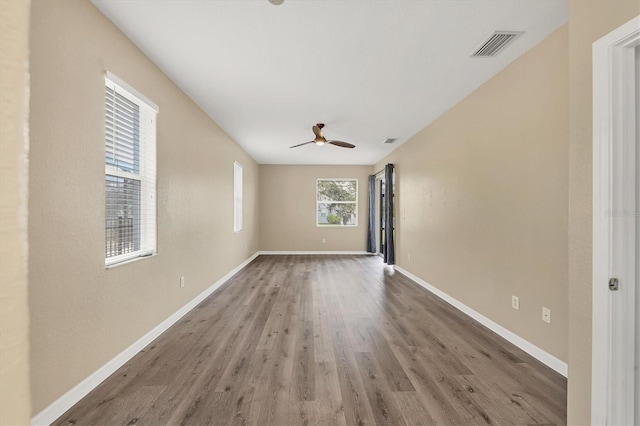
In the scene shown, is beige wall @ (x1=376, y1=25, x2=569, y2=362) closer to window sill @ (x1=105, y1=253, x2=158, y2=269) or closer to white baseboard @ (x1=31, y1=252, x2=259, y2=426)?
white baseboard @ (x1=31, y1=252, x2=259, y2=426)

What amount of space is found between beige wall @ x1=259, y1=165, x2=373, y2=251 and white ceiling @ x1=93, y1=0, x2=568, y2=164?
152 inches

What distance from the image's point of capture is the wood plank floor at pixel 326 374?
5.28 ft

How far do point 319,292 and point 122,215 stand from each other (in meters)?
2.56

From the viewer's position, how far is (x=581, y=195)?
1.41 meters

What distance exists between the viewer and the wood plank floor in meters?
1.61

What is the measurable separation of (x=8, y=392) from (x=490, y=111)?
3.42 metres

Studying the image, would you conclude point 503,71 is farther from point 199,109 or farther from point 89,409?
point 89,409

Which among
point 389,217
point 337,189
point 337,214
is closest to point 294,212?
point 337,214

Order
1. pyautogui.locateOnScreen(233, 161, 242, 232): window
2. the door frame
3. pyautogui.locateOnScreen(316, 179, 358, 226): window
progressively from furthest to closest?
pyautogui.locateOnScreen(316, 179, 358, 226): window
pyautogui.locateOnScreen(233, 161, 242, 232): window
the door frame

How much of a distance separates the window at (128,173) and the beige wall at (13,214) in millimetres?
2172

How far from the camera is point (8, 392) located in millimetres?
224

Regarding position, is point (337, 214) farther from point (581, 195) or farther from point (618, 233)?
point (618, 233)

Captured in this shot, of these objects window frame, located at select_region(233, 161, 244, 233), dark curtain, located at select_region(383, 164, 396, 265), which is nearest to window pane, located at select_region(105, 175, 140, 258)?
window frame, located at select_region(233, 161, 244, 233)

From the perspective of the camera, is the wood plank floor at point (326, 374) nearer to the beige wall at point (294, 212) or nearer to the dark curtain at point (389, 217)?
the dark curtain at point (389, 217)
